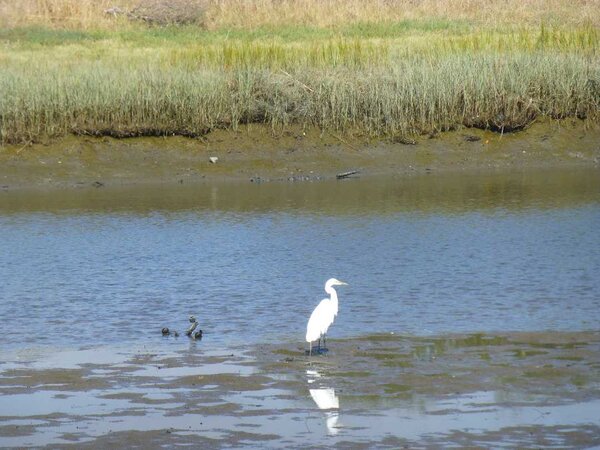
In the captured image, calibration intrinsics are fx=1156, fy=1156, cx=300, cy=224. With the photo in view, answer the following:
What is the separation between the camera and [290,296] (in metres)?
10.7

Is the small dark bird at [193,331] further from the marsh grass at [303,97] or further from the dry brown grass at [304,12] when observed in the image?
the dry brown grass at [304,12]

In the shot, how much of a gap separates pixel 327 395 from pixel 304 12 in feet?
74.1

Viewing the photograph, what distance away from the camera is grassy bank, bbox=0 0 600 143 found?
18188mm

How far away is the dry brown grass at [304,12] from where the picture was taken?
2805 centimetres

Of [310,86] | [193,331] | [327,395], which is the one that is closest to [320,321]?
[327,395]

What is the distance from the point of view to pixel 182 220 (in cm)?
1501

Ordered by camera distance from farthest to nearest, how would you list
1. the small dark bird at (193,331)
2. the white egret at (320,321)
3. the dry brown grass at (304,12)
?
the dry brown grass at (304,12) → the small dark bird at (193,331) → the white egret at (320,321)

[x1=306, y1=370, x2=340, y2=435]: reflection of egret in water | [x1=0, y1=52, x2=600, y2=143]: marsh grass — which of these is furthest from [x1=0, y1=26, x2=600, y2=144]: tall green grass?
[x1=306, y1=370, x2=340, y2=435]: reflection of egret in water

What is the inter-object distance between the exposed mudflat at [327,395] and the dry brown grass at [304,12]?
1995cm

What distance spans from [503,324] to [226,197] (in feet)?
25.5

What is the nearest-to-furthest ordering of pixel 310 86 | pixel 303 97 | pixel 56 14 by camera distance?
pixel 303 97 < pixel 310 86 < pixel 56 14

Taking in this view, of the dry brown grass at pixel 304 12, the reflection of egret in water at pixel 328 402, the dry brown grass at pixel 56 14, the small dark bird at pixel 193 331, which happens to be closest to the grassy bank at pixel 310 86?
the dry brown grass at pixel 56 14

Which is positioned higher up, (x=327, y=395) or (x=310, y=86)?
(x=310, y=86)

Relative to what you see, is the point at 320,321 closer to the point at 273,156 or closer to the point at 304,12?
the point at 273,156
